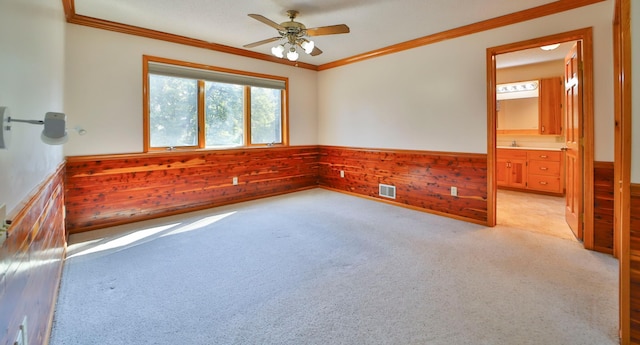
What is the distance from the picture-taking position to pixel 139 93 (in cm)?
399

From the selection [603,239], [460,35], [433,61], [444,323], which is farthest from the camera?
[433,61]

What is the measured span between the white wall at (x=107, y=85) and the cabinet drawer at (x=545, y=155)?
581cm

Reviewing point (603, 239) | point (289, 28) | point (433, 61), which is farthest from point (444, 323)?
point (433, 61)

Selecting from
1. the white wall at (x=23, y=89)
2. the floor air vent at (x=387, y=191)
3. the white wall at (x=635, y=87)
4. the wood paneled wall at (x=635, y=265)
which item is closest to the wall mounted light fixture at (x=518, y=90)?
the floor air vent at (x=387, y=191)

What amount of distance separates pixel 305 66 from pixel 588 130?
4298 mm

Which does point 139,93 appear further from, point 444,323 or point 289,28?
point 444,323

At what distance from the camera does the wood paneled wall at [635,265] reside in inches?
62.0

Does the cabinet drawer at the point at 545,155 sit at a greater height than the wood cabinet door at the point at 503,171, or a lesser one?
greater

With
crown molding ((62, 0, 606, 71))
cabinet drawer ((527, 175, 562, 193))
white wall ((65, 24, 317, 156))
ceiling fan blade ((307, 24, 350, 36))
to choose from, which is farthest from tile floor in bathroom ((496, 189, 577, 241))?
white wall ((65, 24, 317, 156))

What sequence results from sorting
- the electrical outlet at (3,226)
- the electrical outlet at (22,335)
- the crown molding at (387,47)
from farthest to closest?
the crown molding at (387,47) < the electrical outlet at (22,335) < the electrical outlet at (3,226)

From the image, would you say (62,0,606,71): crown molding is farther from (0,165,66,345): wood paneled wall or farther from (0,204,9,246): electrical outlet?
(0,204,9,246): electrical outlet

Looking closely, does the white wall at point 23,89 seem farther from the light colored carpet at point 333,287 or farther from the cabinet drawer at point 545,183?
the cabinet drawer at point 545,183

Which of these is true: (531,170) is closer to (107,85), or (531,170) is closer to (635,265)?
(635,265)

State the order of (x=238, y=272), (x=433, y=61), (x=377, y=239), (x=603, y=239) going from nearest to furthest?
(x=238, y=272), (x=603, y=239), (x=377, y=239), (x=433, y=61)
